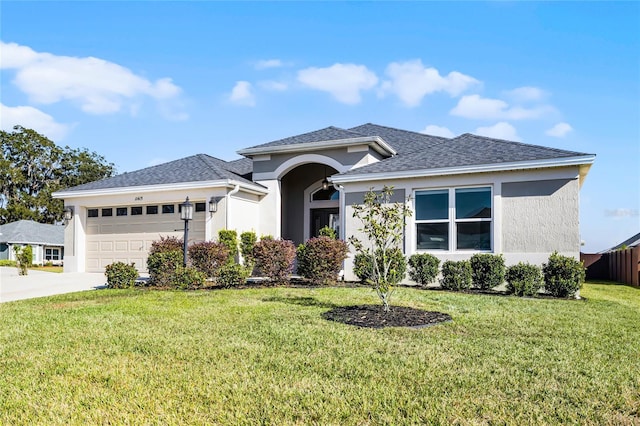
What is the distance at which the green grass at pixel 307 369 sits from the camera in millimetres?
3193

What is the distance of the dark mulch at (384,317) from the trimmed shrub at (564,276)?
14.6 ft

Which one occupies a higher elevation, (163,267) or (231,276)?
(163,267)

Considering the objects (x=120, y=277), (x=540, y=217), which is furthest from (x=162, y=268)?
(x=540, y=217)

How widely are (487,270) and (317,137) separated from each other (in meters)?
7.56

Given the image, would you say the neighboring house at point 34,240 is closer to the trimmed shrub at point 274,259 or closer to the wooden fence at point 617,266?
the trimmed shrub at point 274,259

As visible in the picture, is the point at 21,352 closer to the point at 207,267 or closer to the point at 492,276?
the point at 207,267

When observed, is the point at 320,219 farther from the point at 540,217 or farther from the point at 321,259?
the point at 540,217

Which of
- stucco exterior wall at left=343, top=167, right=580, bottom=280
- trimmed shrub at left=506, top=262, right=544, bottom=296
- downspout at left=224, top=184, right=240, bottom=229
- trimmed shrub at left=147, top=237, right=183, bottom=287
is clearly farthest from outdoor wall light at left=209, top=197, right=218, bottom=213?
trimmed shrub at left=506, top=262, right=544, bottom=296

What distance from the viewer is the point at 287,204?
17234 mm

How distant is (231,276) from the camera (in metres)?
10.9

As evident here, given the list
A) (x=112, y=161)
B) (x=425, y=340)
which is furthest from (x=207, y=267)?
(x=112, y=161)

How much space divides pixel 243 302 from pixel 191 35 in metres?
8.11

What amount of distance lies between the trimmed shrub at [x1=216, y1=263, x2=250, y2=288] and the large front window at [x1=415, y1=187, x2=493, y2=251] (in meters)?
4.91

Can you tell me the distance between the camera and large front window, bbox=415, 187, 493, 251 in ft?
37.9
